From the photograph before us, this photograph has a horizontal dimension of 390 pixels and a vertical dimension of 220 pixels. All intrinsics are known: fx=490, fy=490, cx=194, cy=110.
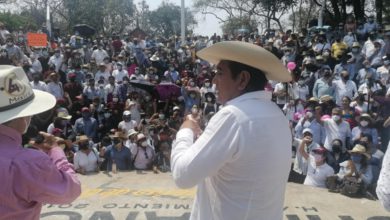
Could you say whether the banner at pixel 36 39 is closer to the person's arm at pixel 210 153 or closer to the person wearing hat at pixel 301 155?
the person wearing hat at pixel 301 155

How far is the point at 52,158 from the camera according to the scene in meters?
2.07

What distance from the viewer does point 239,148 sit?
192 centimetres

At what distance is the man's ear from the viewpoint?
207 cm

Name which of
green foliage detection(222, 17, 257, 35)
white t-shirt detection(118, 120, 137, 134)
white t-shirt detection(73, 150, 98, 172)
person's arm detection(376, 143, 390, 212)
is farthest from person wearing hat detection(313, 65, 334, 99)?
green foliage detection(222, 17, 257, 35)

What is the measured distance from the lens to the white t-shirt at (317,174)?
823 cm

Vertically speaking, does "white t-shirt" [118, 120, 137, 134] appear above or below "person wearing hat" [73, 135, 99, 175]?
above

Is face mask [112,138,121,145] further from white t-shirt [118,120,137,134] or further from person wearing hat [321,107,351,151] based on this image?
person wearing hat [321,107,351,151]

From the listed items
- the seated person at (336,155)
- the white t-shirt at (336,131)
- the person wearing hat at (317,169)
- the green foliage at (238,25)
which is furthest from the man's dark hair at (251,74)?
the green foliage at (238,25)

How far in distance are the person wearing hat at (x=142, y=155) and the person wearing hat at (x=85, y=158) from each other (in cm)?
74

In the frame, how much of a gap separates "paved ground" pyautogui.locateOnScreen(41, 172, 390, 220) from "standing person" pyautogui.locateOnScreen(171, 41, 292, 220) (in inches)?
140

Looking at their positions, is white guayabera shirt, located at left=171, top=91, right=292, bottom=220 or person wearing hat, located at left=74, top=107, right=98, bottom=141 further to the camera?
person wearing hat, located at left=74, top=107, right=98, bottom=141

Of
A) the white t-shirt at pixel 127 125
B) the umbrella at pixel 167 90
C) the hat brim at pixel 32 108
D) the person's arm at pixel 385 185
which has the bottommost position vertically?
the white t-shirt at pixel 127 125

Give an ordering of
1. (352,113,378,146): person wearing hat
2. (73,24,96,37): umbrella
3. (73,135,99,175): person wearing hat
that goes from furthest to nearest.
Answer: (73,24,96,37): umbrella < (352,113,378,146): person wearing hat < (73,135,99,175): person wearing hat

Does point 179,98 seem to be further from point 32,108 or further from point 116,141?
point 32,108
